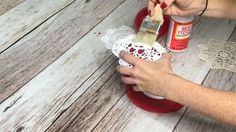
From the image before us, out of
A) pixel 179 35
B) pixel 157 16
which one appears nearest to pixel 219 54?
pixel 179 35

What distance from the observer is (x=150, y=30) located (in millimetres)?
942

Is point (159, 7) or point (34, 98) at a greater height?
point (159, 7)

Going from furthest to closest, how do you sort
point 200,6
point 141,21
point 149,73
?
point 141,21
point 200,6
point 149,73

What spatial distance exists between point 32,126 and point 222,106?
1.52 feet

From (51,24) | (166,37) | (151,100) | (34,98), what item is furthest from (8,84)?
(166,37)

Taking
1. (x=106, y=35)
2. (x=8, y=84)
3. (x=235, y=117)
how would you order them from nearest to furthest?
(x=235, y=117), (x=8, y=84), (x=106, y=35)

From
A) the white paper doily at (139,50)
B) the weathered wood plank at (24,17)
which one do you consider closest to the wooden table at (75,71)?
the weathered wood plank at (24,17)

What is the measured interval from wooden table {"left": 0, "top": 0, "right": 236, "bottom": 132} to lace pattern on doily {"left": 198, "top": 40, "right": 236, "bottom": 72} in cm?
2

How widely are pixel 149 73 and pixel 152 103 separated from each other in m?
0.13

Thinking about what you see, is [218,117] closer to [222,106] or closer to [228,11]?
[222,106]

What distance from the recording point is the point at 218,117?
2.45ft

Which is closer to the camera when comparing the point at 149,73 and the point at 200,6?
the point at 149,73

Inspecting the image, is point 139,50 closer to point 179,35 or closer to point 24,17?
point 179,35

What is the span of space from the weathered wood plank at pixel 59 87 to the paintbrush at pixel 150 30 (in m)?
0.15
